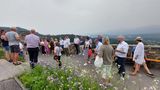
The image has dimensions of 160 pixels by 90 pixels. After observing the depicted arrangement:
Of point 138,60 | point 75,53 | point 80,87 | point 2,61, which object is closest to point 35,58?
point 2,61

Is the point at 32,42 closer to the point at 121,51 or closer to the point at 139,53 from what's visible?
the point at 121,51

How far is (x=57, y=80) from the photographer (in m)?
8.82

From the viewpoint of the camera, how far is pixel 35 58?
43.8 feet

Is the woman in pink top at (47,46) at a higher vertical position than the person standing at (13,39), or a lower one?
lower

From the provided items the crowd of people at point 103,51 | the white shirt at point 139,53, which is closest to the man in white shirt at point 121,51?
the crowd of people at point 103,51

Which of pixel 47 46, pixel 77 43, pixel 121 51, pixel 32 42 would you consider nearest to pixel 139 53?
pixel 121 51

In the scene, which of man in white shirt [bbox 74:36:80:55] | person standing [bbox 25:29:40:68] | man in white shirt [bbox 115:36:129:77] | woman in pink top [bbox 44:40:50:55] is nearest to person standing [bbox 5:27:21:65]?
person standing [bbox 25:29:40:68]

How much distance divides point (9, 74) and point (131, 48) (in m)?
7.73

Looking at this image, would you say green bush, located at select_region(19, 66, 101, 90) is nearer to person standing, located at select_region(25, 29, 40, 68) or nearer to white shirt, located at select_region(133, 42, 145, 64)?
person standing, located at select_region(25, 29, 40, 68)

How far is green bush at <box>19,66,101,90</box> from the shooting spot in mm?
8406

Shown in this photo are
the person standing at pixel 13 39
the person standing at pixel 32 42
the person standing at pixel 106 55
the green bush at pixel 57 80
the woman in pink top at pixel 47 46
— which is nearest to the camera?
the green bush at pixel 57 80

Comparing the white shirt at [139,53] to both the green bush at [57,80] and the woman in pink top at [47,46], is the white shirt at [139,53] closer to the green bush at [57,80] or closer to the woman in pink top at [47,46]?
the green bush at [57,80]

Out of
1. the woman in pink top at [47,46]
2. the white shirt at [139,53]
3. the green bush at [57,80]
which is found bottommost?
the woman in pink top at [47,46]

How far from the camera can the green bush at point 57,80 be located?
841cm
